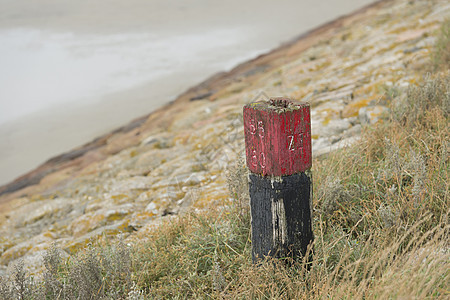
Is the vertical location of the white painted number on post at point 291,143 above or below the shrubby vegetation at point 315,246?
above

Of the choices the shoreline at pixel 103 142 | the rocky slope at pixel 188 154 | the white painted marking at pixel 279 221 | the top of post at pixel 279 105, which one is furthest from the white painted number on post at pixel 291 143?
the shoreline at pixel 103 142

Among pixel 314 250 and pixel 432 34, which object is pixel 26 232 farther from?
pixel 432 34

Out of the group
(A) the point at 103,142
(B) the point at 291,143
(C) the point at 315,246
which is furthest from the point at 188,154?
(A) the point at 103,142

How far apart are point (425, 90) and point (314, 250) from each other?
2.24 meters

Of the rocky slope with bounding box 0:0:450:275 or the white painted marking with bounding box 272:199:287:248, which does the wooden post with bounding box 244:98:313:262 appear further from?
the rocky slope with bounding box 0:0:450:275

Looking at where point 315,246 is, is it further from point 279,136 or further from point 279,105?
point 279,105

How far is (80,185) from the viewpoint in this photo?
5848 millimetres

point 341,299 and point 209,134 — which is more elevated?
point 209,134

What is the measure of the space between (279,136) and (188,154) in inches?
136

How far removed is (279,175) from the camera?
6.72 ft

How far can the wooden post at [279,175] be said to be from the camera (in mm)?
1988

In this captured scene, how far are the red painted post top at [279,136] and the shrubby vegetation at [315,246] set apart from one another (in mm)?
446

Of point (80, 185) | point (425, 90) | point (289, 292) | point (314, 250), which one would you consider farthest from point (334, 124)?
point (80, 185)

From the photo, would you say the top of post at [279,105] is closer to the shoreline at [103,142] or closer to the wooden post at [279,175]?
the wooden post at [279,175]
